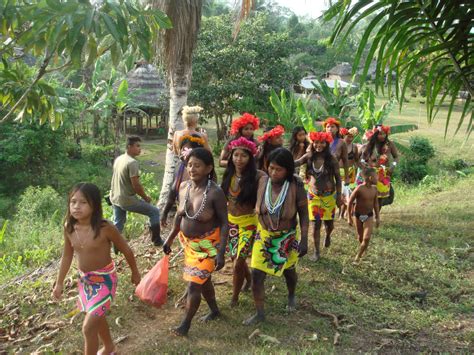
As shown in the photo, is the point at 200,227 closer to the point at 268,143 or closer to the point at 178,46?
the point at 268,143

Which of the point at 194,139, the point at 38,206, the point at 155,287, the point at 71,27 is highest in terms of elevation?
the point at 71,27

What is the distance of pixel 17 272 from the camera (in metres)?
6.62

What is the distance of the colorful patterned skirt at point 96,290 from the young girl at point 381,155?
4.85 m

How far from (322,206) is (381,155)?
2.12 metres

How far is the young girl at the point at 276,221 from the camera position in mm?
4203

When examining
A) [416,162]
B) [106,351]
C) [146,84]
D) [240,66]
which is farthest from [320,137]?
[146,84]

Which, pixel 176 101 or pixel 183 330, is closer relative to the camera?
pixel 183 330

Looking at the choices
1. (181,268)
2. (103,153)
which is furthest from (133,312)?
(103,153)

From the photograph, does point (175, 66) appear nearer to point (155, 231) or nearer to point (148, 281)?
point (155, 231)

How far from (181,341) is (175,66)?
12.3ft

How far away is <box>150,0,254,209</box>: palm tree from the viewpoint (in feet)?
19.7

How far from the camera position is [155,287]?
406 centimetres

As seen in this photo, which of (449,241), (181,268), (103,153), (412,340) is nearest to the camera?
(412,340)

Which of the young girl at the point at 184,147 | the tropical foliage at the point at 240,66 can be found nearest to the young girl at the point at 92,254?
the young girl at the point at 184,147
